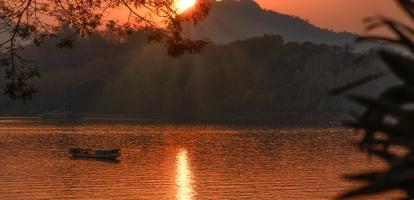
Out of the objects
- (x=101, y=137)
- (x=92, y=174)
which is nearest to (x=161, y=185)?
(x=92, y=174)

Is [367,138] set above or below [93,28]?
below

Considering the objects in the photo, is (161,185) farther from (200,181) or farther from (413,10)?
(413,10)

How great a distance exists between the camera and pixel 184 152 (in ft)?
498

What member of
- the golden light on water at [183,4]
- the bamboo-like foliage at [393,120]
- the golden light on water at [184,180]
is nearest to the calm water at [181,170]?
the golden light on water at [184,180]

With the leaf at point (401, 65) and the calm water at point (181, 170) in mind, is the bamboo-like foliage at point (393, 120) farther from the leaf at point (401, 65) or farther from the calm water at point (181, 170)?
the calm water at point (181, 170)

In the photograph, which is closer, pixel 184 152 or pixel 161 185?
pixel 161 185

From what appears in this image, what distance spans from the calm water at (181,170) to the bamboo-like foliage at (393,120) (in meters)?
55.6

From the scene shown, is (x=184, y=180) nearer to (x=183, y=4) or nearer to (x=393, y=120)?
(x=183, y=4)

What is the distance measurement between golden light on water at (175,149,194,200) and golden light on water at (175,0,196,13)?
5921 cm

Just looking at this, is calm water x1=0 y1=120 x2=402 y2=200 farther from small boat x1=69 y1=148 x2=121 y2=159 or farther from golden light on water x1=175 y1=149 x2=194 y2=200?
small boat x1=69 y1=148 x2=121 y2=159

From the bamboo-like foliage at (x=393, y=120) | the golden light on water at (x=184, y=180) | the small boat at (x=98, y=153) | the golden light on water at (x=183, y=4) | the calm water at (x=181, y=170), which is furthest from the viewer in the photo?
the small boat at (x=98, y=153)

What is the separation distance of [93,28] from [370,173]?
21056 millimetres

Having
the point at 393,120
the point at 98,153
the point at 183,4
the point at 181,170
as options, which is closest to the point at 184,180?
the point at 181,170

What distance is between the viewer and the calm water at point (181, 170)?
8625 centimetres
